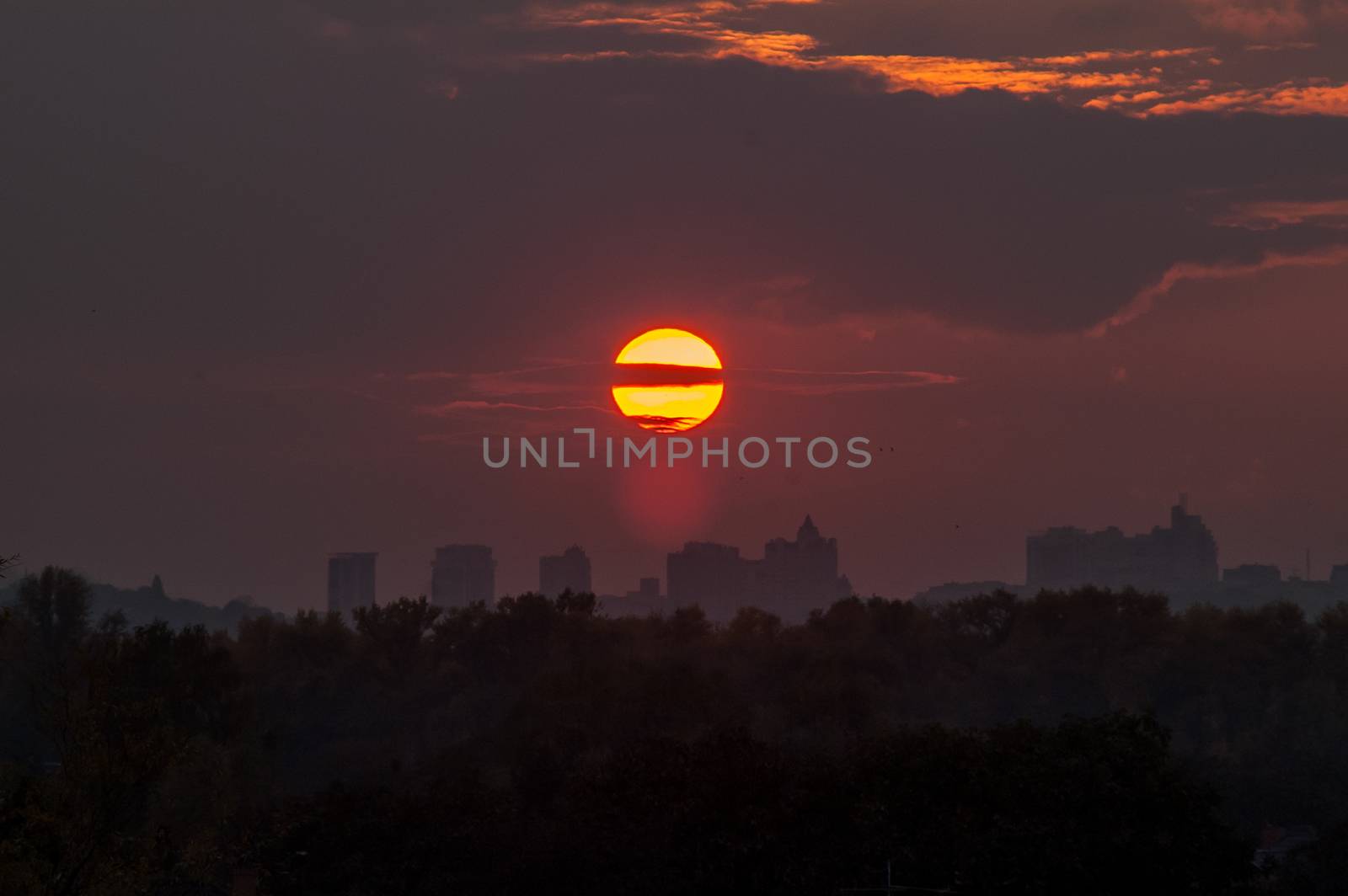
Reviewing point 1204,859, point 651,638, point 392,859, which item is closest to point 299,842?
point 392,859

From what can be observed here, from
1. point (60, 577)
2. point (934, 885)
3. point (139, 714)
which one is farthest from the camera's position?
point (60, 577)

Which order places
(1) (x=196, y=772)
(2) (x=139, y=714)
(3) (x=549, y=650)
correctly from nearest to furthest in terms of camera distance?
(2) (x=139, y=714) < (1) (x=196, y=772) < (3) (x=549, y=650)

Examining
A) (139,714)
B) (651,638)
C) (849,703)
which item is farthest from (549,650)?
(139,714)

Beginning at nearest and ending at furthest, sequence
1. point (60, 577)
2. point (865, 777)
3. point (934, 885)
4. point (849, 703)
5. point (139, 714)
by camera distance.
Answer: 1. point (139, 714)
2. point (934, 885)
3. point (865, 777)
4. point (849, 703)
5. point (60, 577)

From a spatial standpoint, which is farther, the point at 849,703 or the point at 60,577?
the point at 60,577

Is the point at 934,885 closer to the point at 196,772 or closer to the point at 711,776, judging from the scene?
the point at 711,776

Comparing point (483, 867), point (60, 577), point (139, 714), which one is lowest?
point (483, 867)

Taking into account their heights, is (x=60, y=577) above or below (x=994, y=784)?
above

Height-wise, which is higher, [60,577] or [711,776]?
[60,577]

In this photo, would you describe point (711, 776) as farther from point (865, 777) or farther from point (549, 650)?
point (549, 650)
